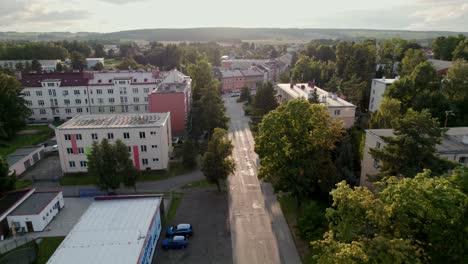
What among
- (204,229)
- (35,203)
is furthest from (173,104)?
(204,229)

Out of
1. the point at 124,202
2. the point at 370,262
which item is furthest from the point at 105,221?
the point at 370,262

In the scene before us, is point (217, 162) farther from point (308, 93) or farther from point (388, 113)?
point (308, 93)

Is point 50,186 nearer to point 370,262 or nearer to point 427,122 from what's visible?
point 370,262

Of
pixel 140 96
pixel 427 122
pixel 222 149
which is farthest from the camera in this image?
pixel 140 96

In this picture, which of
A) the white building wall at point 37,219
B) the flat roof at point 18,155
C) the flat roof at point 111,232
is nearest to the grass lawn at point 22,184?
the flat roof at point 18,155

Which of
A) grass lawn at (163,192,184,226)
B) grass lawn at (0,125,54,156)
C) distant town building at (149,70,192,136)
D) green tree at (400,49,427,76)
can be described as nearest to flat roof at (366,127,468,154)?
grass lawn at (163,192,184,226)

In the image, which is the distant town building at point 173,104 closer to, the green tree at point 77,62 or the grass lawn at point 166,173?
the grass lawn at point 166,173

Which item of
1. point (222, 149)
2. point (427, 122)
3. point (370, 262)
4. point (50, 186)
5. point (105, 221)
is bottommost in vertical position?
point (50, 186)

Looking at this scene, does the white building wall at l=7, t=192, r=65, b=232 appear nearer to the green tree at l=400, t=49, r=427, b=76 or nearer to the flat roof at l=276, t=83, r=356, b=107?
the flat roof at l=276, t=83, r=356, b=107
